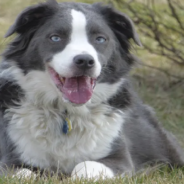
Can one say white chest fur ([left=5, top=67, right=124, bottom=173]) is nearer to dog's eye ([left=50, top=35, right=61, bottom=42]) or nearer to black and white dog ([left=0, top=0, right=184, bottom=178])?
black and white dog ([left=0, top=0, right=184, bottom=178])

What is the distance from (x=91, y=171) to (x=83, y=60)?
3.08 ft

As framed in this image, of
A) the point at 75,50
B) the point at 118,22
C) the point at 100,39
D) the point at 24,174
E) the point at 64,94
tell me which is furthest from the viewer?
the point at 118,22

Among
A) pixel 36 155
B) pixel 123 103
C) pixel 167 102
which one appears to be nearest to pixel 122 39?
pixel 123 103

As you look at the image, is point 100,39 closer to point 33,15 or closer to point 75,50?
→ point 75,50

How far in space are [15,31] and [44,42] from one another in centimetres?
32

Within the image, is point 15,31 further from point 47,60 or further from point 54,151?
point 54,151

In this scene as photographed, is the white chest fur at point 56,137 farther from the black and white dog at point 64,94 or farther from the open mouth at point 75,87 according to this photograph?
the open mouth at point 75,87

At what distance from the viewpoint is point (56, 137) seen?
181 inches

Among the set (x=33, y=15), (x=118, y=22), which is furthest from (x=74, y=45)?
(x=118, y=22)

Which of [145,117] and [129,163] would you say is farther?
[145,117]

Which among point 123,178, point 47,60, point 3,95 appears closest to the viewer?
point 123,178

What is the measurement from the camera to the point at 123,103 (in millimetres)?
4848

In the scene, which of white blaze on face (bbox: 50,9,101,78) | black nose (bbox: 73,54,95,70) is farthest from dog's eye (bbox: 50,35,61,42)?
black nose (bbox: 73,54,95,70)

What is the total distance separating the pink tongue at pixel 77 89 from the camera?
14.1 feet
